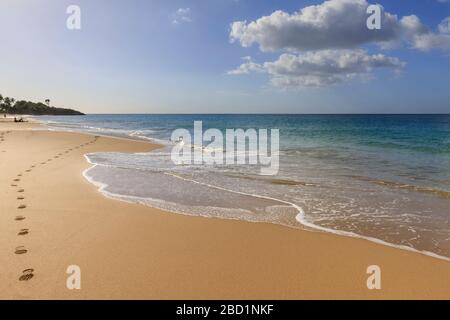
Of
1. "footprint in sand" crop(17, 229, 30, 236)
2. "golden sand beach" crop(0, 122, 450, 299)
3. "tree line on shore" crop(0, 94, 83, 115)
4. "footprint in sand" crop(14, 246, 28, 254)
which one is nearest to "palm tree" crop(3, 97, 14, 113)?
"tree line on shore" crop(0, 94, 83, 115)

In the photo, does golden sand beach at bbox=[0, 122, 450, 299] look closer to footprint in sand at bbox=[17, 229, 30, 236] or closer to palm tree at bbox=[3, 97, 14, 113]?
footprint in sand at bbox=[17, 229, 30, 236]

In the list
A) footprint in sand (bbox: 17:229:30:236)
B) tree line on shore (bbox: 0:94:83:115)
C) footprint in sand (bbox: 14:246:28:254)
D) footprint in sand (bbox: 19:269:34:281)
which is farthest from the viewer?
tree line on shore (bbox: 0:94:83:115)

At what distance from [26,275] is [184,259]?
7.23 feet

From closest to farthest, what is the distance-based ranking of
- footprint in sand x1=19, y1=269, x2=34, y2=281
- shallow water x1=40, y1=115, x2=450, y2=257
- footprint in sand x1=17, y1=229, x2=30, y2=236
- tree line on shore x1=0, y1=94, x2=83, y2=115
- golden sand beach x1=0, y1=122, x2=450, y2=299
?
golden sand beach x1=0, y1=122, x2=450, y2=299
footprint in sand x1=19, y1=269, x2=34, y2=281
footprint in sand x1=17, y1=229, x2=30, y2=236
shallow water x1=40, y1=115, x2=450, y2=257
tree line on shore x1=0, y1=94, x2=83, y2=115

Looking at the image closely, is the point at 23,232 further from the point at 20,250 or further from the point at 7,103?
the point at 7,103

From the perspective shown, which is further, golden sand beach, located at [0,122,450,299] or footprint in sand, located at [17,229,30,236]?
footprint in sand, located at [17,229,30,236]

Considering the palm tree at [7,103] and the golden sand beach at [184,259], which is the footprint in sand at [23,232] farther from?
the palm tree at [7,103]

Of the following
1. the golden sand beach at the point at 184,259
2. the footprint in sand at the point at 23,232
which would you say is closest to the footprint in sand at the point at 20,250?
the golden sand beach at the point at 184,259

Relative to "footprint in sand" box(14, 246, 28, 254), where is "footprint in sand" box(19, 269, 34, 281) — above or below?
below

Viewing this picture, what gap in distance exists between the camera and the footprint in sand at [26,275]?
4555 mm

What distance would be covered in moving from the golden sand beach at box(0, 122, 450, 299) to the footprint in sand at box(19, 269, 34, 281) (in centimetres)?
5

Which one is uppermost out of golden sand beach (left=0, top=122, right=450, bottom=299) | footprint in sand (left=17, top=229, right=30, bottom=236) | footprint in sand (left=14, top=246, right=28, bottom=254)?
footprint in sand (left=17, top=229, right=30, bottom=236)

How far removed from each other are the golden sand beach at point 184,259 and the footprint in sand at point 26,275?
0.17 feet

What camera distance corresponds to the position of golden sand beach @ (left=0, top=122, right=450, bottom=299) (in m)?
4.40
